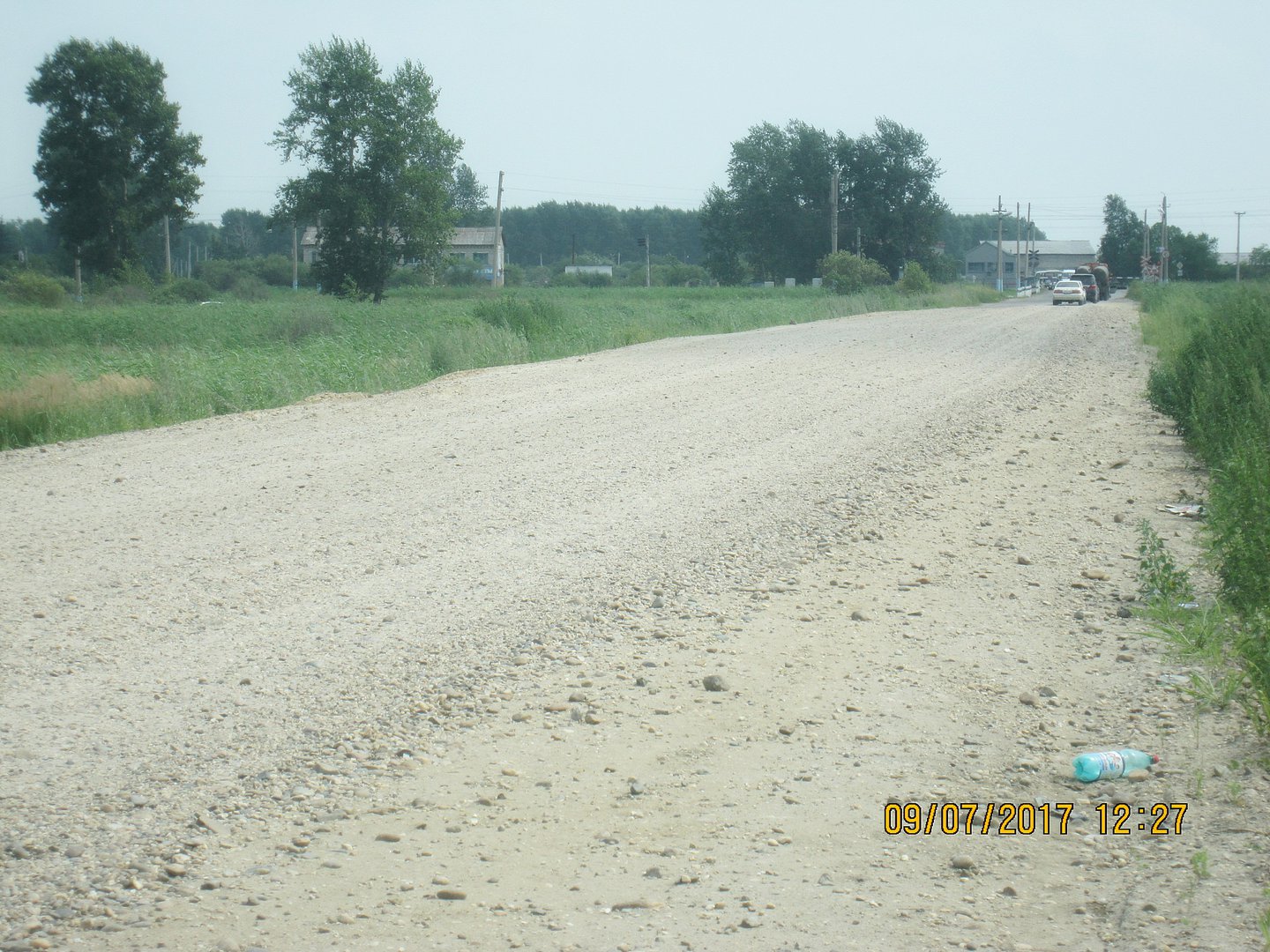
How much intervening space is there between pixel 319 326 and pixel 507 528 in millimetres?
24366

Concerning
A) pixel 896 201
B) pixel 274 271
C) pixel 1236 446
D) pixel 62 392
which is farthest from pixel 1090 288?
pixel 1236 446

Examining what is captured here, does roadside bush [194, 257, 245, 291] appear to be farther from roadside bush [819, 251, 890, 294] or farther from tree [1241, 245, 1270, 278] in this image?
tree [1241, 245, 1270, 278]

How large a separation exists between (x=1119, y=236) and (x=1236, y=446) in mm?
A: 129363

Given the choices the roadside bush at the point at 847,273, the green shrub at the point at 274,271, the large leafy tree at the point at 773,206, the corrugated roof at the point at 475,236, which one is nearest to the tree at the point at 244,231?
the corrugated roof at the point at 475,236

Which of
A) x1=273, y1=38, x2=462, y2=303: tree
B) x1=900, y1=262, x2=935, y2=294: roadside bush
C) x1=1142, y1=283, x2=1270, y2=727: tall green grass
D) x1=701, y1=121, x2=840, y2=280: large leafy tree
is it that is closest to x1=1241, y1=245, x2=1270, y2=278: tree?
x1=900, y1=262, x2=935, y2=294: roadside bush

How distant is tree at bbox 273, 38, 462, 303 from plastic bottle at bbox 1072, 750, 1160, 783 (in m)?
54.9

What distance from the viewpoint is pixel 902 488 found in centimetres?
903

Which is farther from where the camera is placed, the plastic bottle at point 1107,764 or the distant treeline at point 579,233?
the distant treeline at point 579,233

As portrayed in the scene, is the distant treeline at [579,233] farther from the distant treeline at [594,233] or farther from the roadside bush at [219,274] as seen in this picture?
the roadside bush at [219,274]

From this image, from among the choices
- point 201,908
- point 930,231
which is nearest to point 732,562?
point 201,908

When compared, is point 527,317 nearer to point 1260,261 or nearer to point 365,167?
point 365,167

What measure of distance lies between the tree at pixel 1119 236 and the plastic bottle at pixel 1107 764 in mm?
127082

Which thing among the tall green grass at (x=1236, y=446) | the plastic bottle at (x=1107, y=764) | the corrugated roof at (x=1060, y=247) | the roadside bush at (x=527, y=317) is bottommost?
the plastic bottle at (x=1107, y=764)

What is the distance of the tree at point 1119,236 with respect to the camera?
4665 inches
